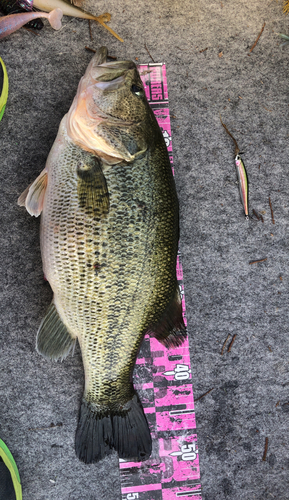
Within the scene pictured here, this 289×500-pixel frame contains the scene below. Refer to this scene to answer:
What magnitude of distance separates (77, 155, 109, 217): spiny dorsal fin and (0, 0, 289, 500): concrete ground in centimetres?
39

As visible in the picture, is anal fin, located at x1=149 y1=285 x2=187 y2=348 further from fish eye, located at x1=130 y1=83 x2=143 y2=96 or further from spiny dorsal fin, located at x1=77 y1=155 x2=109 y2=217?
fish eye, located at x1=130 y1=83 x2=143 y2=96

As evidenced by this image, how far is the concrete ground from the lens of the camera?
4.49 feet

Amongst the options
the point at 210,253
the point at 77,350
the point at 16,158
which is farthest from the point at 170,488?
the point at 16,158

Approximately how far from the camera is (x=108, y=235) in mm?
1055

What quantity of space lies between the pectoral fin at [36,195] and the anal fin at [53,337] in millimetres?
344

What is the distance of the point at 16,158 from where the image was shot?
4.51 feet

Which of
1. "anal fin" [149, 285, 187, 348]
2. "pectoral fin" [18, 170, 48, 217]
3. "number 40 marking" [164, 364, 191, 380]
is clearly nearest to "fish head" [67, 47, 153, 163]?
"pectoral fin" [18, 170, 48, 217]

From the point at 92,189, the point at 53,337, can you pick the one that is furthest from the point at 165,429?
the point at 92,189

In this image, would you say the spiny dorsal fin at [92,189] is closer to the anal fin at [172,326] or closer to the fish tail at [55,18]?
the anal fin at [172,326]

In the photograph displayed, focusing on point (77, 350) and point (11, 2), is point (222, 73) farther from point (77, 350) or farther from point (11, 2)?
point (77, 350)

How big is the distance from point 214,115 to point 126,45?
1.62 feet

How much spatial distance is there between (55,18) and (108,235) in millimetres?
951

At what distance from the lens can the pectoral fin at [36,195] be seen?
116 cm

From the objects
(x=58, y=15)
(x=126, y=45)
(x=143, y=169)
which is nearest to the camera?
(x=143, y=169)
